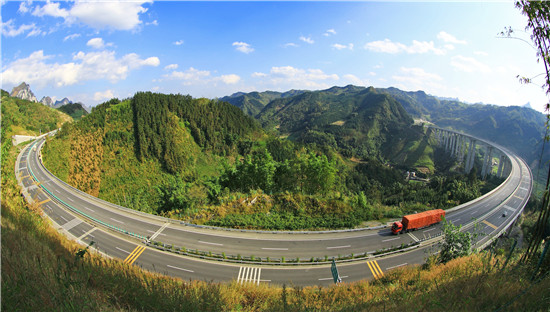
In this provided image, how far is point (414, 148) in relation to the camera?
506 ft

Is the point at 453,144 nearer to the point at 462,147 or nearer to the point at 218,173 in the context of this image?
the point at 462,147

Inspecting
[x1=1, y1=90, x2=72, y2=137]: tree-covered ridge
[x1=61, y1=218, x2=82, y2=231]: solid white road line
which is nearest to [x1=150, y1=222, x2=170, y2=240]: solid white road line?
[x1=61, y1=218, x2=82, y2=231]: solid white road line

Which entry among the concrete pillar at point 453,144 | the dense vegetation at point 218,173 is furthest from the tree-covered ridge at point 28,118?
the concrete pillar at point 453,144

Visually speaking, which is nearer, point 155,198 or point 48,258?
point 48,258

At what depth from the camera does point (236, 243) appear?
25.5 m

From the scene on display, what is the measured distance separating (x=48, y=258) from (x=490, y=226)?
51781mm

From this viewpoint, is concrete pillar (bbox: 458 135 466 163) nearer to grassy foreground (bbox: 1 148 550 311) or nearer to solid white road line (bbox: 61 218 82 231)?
grassy foreground (bbox: 1 148 550 311)

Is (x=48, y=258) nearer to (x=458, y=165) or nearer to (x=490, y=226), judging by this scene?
(x=490, y=226)

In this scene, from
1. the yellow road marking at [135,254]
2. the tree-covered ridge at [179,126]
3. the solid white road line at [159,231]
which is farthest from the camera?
the tree-covered ridge at [179,126]

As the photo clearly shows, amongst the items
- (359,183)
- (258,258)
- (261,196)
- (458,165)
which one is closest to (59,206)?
(261,196)

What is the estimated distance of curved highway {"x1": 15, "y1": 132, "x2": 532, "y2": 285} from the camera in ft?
70.8

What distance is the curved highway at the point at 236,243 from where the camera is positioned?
21594mm

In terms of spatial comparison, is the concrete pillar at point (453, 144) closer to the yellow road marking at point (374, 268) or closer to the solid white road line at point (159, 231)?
the yellow road marking at point (374, 268)

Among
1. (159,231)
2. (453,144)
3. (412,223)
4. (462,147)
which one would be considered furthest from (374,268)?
(453,144)
